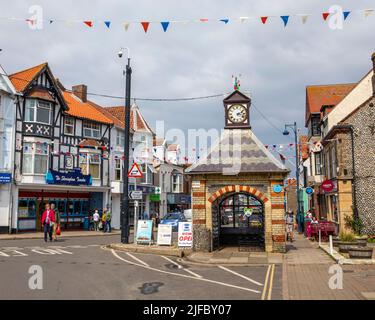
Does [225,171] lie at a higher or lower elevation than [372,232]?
higher

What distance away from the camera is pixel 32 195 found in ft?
96.4

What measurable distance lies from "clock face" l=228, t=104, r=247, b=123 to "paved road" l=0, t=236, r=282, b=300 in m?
7.41

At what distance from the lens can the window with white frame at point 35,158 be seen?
28.2 m

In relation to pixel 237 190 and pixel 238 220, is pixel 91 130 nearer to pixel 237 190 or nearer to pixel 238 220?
pixel 238 220

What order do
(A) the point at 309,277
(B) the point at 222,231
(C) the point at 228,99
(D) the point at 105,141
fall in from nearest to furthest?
(A) the point at 309,277 < (C) the point at 228,99 < (B) the point at 222,231 < (D) the point at 105,141

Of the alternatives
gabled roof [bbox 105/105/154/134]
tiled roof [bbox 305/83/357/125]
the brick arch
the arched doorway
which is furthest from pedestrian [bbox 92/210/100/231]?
tiled roof [bbox 305/83/357/125]

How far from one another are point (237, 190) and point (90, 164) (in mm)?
18993

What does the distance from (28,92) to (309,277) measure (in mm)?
24087

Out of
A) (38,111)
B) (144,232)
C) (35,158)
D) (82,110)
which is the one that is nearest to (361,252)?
(144,232)

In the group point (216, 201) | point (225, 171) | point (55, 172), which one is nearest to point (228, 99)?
point (225, 171)

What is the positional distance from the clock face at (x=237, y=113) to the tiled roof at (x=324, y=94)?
52.6 ft
